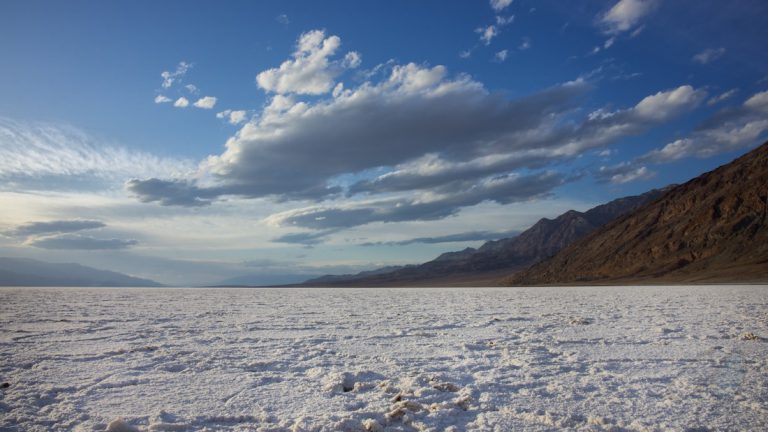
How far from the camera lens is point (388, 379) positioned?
17.8 feet

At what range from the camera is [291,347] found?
7.62 m

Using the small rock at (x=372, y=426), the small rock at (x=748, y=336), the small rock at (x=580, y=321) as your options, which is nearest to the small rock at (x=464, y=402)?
the small rock at (x=372, y=426)

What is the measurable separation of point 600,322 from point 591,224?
6228 inches

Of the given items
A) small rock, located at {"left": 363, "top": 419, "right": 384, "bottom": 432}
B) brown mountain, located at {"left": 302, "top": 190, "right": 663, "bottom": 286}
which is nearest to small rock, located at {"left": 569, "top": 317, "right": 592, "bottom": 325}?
small rock, located at {"left": 363, "top": 419, "right": 384, "bottom": 432}

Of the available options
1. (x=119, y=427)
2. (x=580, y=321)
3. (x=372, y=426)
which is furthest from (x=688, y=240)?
(x=119, y=427)

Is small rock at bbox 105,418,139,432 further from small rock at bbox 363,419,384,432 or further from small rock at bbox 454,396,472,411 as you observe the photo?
small rock at bbox 454,396,472,411

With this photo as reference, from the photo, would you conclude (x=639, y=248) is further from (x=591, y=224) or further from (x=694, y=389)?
(x=591, y=224)

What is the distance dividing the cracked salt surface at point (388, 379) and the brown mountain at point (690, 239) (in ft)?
165

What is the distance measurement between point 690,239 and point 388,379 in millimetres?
73899

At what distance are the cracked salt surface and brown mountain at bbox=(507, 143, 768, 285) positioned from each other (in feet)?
165

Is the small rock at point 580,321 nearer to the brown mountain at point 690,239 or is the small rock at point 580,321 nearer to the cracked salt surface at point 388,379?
the cracked salt surface at point 388,379

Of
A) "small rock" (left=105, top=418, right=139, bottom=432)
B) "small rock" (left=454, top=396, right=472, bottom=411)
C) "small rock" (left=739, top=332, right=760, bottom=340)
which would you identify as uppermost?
"small rock" (left=105, top=418, right=139, bottom=432)

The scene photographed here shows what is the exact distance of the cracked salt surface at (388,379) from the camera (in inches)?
160

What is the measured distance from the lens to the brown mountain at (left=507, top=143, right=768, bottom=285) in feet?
178
